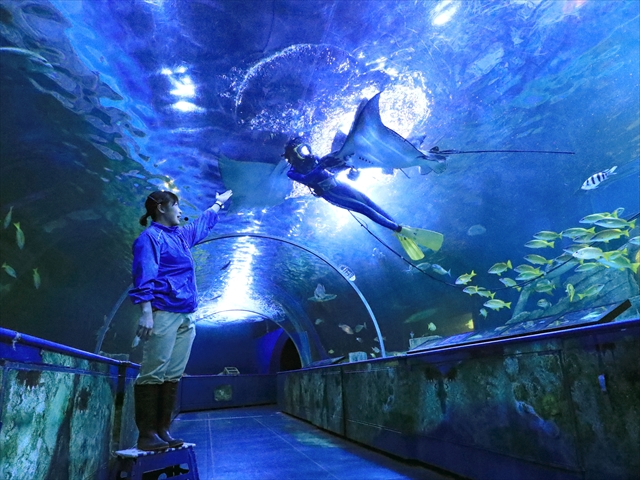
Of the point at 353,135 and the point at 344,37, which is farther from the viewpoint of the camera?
the point at 353,135

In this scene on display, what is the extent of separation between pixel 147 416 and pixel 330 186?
6.22 meters

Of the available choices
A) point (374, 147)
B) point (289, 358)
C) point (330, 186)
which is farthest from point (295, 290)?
point (289, 358)

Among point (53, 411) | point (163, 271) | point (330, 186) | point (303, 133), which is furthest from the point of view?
point (330, 186)

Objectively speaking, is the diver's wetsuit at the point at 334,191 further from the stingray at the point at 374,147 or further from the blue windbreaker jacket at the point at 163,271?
the blue windbreaker jacket at the point at 163,271

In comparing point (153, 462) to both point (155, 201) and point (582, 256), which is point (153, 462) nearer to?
point (155, 201)

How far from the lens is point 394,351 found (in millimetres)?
13141

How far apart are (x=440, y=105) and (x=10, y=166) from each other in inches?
344

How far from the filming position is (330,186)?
834cm

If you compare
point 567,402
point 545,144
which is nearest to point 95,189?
point 567,402

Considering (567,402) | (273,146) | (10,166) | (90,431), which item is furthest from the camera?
(273,146)

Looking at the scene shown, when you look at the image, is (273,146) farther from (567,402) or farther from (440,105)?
(567,402)

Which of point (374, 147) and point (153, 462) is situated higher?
point (374, 147)

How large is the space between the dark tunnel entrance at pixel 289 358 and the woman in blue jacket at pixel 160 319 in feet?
63.7

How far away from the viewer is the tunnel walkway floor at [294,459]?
393 cm
